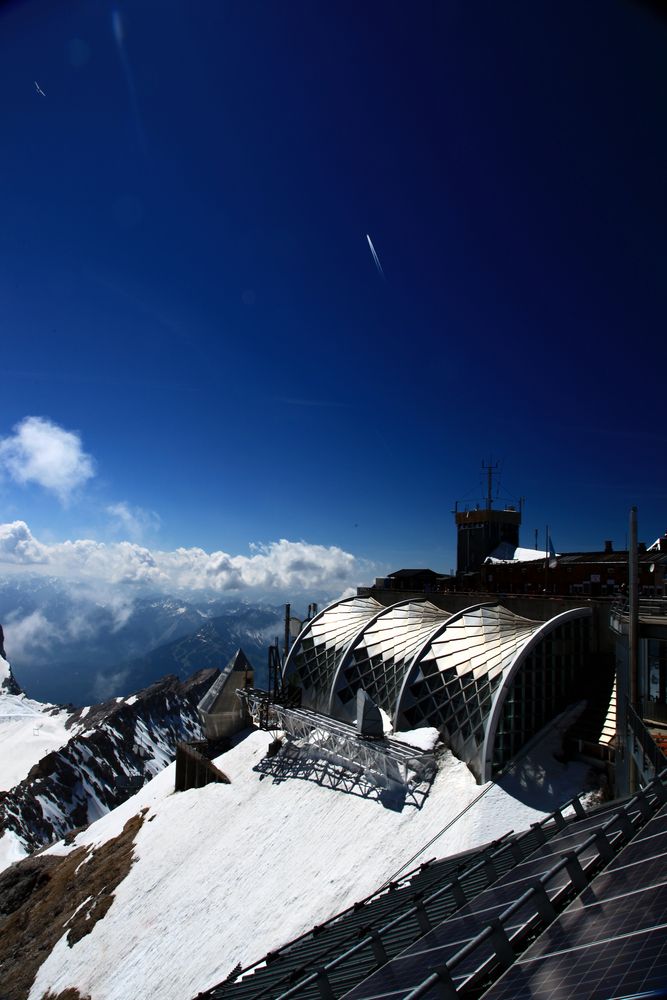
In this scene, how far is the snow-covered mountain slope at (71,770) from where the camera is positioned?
117 metres

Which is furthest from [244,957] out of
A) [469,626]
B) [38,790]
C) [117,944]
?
[38,790]

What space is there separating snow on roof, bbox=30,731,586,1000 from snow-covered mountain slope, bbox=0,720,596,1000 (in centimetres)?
7

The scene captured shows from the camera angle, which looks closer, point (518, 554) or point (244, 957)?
point (244, 957)

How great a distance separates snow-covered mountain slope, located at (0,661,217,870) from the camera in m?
117

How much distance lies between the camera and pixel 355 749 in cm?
2948

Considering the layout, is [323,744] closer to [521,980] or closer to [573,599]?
[573,599]

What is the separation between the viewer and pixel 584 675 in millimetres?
27469

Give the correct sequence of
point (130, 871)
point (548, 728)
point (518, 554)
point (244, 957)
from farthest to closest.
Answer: point (518, 554), point (130, 871), point (548, 728), point (244, 957)

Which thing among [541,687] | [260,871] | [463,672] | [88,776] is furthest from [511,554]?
[88,776]

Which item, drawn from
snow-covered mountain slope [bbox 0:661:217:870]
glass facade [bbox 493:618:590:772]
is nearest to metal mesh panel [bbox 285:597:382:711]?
glass facade [bbox 493:618:590:772]

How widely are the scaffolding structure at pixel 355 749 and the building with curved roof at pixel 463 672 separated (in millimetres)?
2069

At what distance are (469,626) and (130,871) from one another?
2520cm

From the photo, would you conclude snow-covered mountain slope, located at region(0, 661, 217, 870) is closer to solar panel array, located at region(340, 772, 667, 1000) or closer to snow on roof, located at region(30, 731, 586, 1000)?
snow on roof, located at region(30, 731, 586, 1000)

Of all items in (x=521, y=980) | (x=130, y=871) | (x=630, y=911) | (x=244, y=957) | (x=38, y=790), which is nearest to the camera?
(x=521, y=980)
